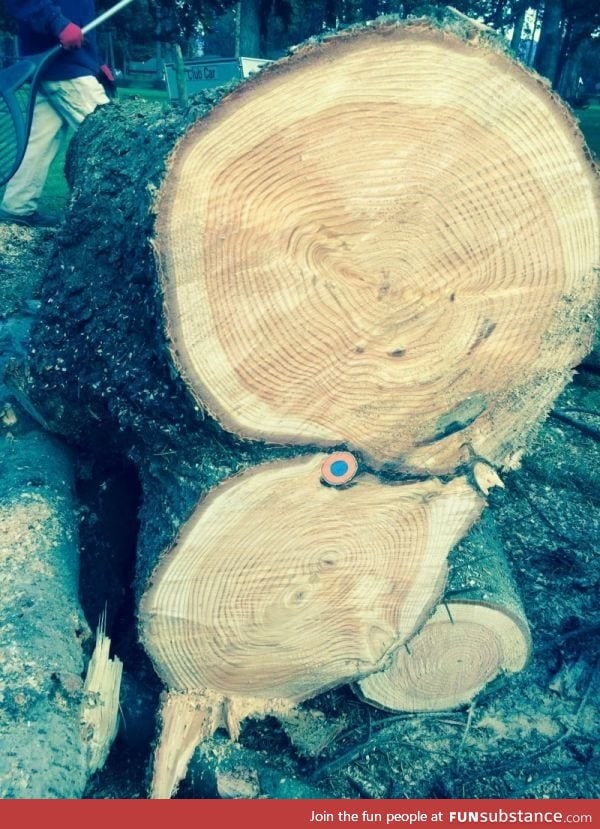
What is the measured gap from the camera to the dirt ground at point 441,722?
1888 millimetres

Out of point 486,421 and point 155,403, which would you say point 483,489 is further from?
point 155,403

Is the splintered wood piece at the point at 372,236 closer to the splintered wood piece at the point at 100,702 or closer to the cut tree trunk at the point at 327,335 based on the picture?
the cut tree trunk at the point at 327,335

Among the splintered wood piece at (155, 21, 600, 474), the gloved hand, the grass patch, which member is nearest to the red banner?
the splintered wood piece at (155, 21, 600, 474)

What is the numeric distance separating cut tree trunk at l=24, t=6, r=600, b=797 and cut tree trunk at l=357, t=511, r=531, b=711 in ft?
0.39

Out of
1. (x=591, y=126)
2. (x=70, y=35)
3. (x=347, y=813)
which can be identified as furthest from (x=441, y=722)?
(x=591, y=126)

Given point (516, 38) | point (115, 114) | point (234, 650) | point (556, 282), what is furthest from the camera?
point (516, 38)

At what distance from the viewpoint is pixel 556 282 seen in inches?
63.7

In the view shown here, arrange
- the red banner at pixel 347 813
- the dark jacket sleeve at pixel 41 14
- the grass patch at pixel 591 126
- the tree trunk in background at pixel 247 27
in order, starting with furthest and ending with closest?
the grass patch at pixel 591 126
the tree trunk in background at pixel 247 27
the dark jacket sleeve at pixel 41 14
the red banner at pixel 347 813

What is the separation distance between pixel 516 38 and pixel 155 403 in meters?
17.5

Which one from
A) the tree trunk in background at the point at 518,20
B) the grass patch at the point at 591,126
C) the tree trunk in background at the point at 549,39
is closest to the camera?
the grass patch at the point at 591,126

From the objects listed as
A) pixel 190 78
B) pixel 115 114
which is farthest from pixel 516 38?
pixel 115 114

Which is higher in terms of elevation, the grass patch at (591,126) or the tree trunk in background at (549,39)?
the tree trunk in background at (549,39)

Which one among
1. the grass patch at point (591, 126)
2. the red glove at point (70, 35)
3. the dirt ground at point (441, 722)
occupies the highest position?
the red glove at point (70, 35)

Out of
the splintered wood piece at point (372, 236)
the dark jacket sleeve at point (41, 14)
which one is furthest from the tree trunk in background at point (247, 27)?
the splintered wood piece at point (372, 236)
